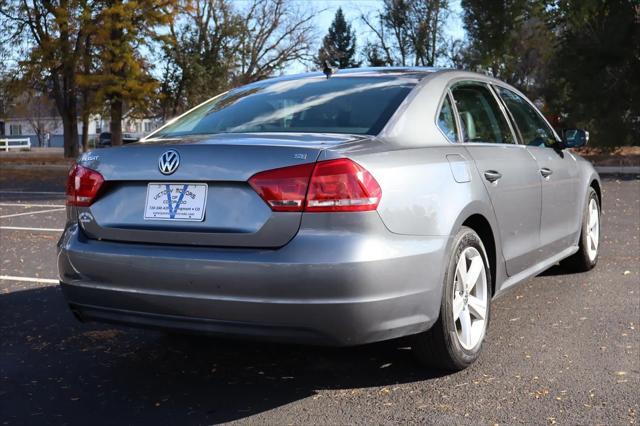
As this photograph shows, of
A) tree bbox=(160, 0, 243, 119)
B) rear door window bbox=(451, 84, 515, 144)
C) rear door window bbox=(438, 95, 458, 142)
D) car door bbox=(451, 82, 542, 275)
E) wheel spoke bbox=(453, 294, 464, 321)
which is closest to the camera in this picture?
wheel spoke bbox=(453, 294, 464, 321)

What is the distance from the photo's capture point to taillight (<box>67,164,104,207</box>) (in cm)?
364

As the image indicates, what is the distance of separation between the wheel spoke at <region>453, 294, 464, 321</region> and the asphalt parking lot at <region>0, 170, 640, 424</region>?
0.30 m

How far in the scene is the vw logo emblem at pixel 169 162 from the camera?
133 inches

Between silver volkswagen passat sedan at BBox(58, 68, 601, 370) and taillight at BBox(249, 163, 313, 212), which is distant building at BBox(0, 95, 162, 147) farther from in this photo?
taillight at BBox(249, 163, 313, 212)

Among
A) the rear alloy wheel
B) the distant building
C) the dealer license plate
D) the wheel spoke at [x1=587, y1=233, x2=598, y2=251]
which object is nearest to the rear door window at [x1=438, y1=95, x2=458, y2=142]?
the rear alloy wheel

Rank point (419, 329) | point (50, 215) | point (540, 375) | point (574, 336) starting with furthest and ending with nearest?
point (50, 215) < point (574, 336) < point (540, 375) < point (419, 329)

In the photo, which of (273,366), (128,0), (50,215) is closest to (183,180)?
(273,366)

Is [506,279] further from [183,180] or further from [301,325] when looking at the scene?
[183,180]

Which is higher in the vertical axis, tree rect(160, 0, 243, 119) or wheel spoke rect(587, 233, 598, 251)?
tree rect(160, 0, 243, 119)

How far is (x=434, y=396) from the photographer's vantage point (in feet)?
11.4

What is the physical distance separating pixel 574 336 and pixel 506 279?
0.52 metres

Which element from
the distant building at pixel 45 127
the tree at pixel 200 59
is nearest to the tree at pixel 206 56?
the tree at pixel 200 59

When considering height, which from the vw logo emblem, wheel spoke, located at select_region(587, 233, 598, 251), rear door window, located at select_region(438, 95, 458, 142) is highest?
rear door window, located at select_region(438, 95, 458, 142)

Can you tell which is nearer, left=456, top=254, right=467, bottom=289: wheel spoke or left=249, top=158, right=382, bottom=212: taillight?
left=249, top=158, right=382, bottom=212: taillight
